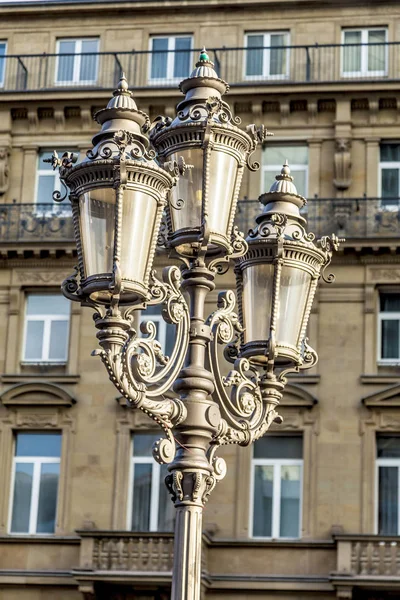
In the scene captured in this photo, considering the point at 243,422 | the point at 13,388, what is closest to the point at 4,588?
the point at 13,388

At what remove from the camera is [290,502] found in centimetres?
3238

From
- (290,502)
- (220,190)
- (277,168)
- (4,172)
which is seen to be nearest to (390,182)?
(277,168)

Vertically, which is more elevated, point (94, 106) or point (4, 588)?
point (94, 106)

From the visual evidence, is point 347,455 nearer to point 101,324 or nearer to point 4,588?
point 4,588

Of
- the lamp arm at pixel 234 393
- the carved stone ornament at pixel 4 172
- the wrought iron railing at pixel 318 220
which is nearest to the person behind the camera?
the lamp arm at pixel 234 393

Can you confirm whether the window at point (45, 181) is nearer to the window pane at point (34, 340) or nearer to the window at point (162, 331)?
the window pane at point (34, 340)

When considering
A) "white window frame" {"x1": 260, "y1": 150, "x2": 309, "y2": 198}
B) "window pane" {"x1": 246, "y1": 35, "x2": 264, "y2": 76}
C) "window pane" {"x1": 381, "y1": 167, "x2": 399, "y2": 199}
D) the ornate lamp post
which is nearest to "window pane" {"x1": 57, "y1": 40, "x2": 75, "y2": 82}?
"window pane" {"x1": 246, "y1": 35, "x2": 264, "y2": 76}

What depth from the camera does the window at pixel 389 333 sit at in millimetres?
33000

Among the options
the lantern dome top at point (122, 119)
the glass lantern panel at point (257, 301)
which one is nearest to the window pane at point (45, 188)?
the glass lantern panel at point (257, 301)

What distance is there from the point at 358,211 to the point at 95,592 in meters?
10.2

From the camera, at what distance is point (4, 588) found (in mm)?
32781

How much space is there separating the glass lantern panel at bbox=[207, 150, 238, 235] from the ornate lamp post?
0.04 feet

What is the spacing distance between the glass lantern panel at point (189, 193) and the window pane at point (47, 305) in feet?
70.9

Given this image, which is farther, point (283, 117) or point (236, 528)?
point (283, 117)
